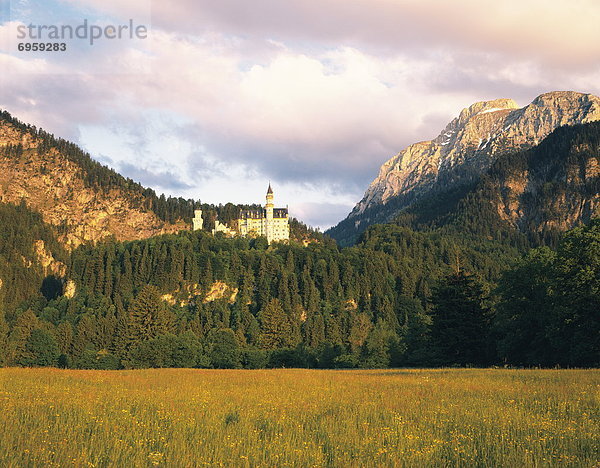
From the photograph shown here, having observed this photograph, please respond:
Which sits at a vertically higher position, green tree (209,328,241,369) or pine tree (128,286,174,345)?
pine tree (128,286,174,345)

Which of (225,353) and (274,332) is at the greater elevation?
(274,332)

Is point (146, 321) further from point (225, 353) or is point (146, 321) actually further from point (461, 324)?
point (461, 324)

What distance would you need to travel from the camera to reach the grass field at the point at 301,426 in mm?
12359

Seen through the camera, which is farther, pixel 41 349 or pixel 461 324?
pixel 41 349

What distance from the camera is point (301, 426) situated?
51.0ft

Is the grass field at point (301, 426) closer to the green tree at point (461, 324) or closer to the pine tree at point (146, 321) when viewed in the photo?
the green tree at point (461, 324)

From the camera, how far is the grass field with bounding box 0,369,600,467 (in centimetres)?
1236

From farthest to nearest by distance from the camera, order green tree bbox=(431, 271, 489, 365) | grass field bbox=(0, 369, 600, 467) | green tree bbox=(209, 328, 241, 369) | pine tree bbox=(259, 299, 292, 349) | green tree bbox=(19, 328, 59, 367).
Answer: pine tree bbox=(259, 299, 292, 349) < green tree bbox=(19, 328, 59, 367) < green tree bbox=(209, 328, 241, 369) < green tree bbox=(431, 271, 489, 365) < grass field bbox=(0, 369, 600, 467)

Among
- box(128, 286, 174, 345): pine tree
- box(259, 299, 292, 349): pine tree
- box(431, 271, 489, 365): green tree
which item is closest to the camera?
box(431, 271, 489, 365): green tree

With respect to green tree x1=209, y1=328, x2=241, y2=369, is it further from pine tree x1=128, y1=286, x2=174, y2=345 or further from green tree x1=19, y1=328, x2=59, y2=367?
green tree x1=19, y1=328, x2=59, y2=367

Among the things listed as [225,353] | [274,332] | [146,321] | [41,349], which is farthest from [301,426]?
[41,349]

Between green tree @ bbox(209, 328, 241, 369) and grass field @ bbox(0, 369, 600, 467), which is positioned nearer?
grass field @ bbox(0, 369, 600, 467)

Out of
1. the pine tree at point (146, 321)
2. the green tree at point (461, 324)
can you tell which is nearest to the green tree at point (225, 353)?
the pine tree at point (146, 321)

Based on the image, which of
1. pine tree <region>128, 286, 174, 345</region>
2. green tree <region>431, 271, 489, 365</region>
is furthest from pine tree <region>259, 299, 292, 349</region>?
green tree <region>431, 271, 489, 365</region>
